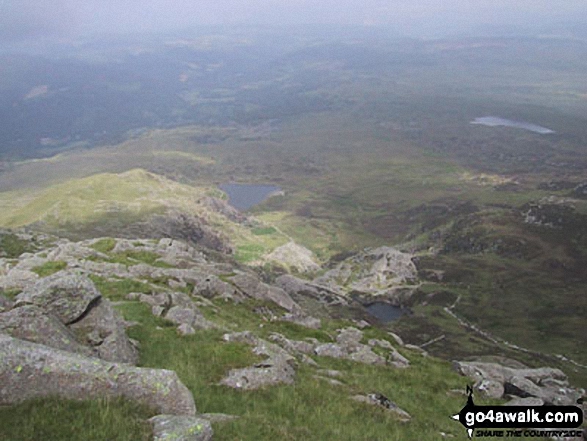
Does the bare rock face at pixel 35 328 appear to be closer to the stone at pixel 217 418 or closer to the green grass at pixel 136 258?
the stone at pixel 217 418

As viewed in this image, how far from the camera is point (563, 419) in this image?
29.2 m

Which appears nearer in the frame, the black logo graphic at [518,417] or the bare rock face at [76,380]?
the bare rock face at [76,380]

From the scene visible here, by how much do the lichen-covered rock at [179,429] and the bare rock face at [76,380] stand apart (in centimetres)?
160

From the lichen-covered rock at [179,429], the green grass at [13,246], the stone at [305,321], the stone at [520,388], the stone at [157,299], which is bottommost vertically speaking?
the green grass at [13,246]

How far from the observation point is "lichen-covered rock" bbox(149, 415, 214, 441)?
1263cm

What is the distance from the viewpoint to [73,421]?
12953mm

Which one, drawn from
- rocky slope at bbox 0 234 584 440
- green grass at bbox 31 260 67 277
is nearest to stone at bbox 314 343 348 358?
rocky slope at bbox 0 234 584 440

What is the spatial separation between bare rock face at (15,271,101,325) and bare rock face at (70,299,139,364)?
0.49 metres

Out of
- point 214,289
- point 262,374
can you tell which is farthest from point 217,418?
point 214,289

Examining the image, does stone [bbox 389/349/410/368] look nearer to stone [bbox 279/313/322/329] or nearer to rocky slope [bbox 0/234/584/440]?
rocky slope [bbox 0/234/584/440]

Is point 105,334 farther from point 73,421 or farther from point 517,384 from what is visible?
point 517,384

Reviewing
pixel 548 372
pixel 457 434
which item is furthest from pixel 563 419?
pixel 548 372

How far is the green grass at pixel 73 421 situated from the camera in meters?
12.1

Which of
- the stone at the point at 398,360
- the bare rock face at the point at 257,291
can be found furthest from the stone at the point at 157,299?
the bare rock face at the point at 257,291
